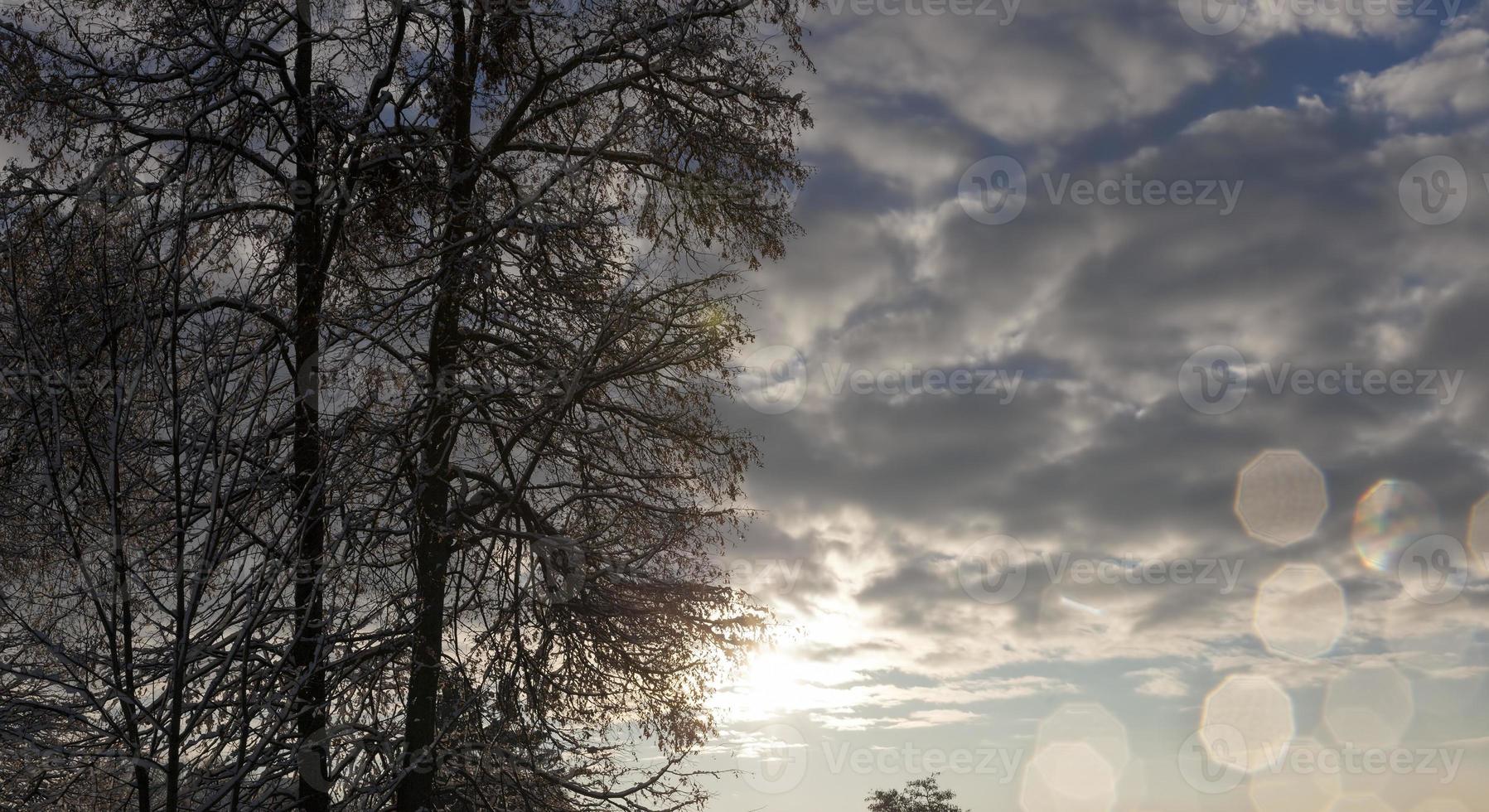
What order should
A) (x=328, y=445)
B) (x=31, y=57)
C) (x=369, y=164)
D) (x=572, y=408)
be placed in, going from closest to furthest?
(x=328, y=445) → (x=369, y=164) → (x=31, y=57) → (x=572, y=408)

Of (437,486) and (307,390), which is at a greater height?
(307,390)

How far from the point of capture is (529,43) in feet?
33.0

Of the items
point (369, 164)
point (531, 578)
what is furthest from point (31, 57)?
point (531, 578)

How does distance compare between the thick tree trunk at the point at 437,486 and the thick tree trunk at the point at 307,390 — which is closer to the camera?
the thick tree trunk at the point at 307,390

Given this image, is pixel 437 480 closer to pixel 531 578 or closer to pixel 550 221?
pixel 531 578

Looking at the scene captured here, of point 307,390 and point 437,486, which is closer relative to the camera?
point 307,390

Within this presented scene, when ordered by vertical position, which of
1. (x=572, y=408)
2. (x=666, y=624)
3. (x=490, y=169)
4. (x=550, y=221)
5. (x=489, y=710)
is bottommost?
(x=489, y=710)

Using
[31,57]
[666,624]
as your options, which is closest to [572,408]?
[666,624]

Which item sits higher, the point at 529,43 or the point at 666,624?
the point at 529,43

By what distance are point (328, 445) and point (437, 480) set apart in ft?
4.35

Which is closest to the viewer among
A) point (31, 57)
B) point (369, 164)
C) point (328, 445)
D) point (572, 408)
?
point (328, 445)

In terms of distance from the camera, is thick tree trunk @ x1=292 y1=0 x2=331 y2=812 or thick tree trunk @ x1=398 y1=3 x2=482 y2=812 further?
thick tree trunk @ x1=398 y1=3 x2=482 y2=812

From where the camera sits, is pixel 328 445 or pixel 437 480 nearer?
pixel 328 445

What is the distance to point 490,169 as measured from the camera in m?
9.45
